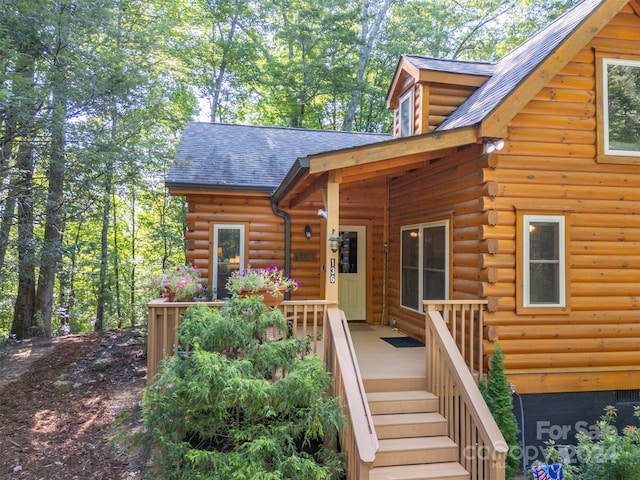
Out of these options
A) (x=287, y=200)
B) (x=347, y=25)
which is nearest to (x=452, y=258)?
(x=287, y=200)

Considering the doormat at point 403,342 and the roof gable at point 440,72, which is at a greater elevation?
the roof gable at point 440,72

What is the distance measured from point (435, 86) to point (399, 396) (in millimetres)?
5556

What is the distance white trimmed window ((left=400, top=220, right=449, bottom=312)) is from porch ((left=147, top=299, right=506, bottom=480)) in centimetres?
101

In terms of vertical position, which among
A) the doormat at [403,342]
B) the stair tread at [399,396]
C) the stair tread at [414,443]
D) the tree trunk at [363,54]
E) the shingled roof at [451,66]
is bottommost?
the stair tread at [414,443]

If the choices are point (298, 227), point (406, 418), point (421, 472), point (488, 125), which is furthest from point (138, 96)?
point (421, 472)

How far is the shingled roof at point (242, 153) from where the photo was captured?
766 centimetres

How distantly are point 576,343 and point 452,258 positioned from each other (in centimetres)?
188

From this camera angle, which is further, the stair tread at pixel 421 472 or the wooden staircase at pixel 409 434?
the wooden staircase at pixel 409 434

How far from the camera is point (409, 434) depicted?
13.5 feet

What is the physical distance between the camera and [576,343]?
4992mm

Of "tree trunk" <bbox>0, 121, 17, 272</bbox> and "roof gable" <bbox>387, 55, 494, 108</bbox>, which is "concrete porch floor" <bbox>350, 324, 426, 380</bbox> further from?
"tree trunk" <bbox>0, 121, 17, 272</bbox>

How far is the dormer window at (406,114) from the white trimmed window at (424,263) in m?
A: 2.15

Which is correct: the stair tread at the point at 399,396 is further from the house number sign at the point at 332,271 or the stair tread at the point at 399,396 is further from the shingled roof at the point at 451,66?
the shingled roof at the point at 451,66

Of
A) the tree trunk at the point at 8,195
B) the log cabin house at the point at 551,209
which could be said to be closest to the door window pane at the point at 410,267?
the log cabin house at the point at 551,209
